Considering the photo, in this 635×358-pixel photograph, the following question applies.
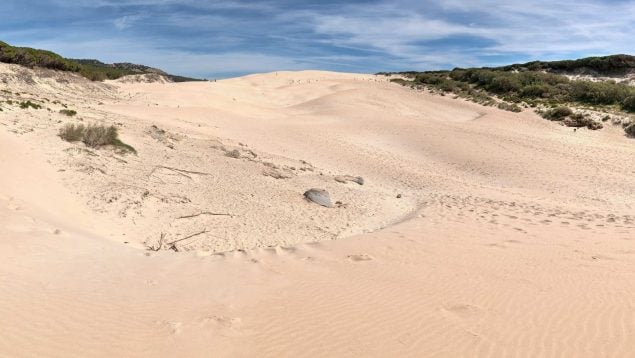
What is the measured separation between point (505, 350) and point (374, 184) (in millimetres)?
11061

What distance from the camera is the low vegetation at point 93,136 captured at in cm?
1233

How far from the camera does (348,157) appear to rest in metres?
19.0

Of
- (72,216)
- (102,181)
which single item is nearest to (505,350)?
(72,216)

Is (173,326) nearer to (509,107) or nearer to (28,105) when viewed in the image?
(28,105)

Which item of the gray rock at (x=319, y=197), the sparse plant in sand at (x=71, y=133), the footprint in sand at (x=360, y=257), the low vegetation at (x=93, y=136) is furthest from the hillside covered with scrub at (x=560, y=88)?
the sparse plant in sand at (x=71, y=133)

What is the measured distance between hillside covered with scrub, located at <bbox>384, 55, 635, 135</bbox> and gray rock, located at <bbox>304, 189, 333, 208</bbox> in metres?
20.1

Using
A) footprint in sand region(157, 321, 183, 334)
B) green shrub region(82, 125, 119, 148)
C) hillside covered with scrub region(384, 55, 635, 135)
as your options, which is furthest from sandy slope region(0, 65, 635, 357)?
hillside covered with scrub region(384, 55, 635, 135)

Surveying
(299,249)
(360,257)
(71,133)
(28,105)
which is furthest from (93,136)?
(360,257)

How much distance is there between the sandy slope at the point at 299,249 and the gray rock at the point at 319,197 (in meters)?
0.38

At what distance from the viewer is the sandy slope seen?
15.1ft

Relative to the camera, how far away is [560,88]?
3597 centimetres

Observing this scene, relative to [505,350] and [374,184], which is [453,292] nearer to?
[505,350]

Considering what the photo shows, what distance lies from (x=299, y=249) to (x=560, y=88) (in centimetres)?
3521

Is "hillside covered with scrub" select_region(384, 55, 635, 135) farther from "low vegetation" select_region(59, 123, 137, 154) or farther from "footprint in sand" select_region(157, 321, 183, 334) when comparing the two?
"footprint in sand" select_region(157, 321, 183, 334)
